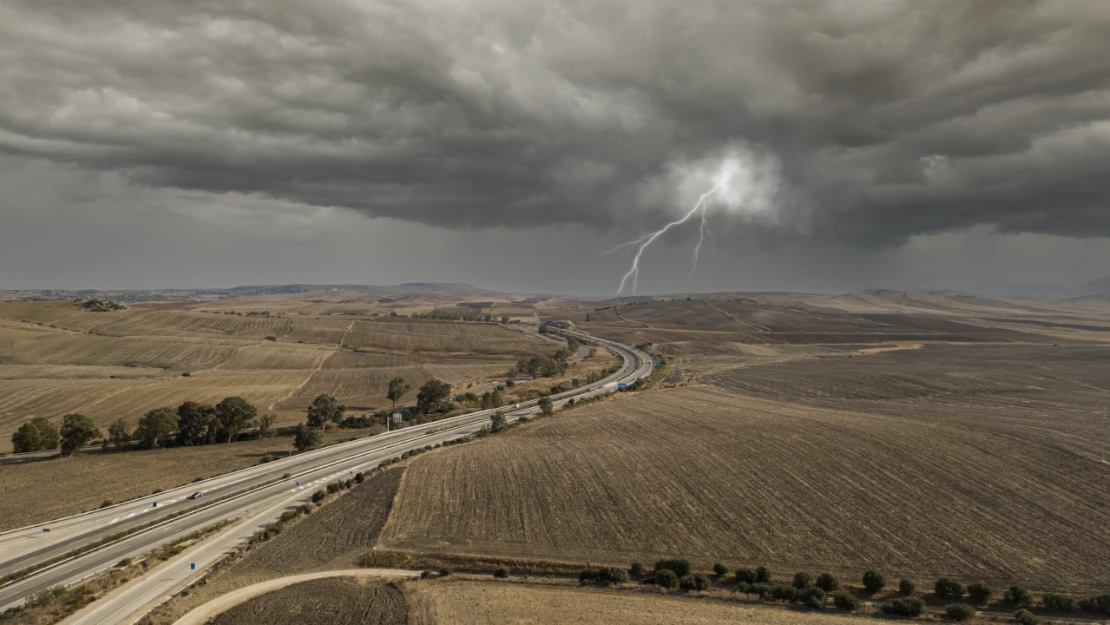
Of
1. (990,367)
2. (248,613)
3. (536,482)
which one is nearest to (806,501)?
(536,482)

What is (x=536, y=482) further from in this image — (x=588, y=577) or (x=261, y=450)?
(x=261, y=450)

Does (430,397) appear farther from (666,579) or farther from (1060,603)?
(1060,603)

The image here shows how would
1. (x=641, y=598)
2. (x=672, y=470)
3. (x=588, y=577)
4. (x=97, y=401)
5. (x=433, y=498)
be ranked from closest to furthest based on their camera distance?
(x=641, y=598) < (x=588, y=577) < (x=433, y=498) < (x=672, y=470) < (x=97, y=401)

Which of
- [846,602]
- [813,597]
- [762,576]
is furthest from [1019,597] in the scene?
[762,576]

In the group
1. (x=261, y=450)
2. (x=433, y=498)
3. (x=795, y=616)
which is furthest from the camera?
(x=261, y=450)

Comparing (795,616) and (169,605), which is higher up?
(795,616)

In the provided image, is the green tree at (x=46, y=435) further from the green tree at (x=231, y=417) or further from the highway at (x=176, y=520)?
the highway at (x=176, y=520)

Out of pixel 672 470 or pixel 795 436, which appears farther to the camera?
pixel 795 436
